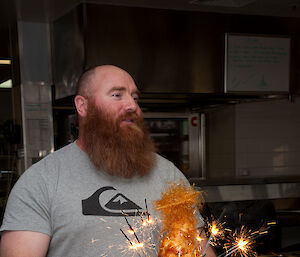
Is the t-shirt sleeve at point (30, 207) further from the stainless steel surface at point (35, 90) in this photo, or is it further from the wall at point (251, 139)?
the wall at point (251, 139)

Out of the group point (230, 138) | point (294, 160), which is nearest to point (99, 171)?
point (230, 138)

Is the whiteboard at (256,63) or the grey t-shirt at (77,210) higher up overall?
the whiteboard at (256,63)

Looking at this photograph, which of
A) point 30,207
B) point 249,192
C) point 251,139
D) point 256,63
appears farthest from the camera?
point 251,139

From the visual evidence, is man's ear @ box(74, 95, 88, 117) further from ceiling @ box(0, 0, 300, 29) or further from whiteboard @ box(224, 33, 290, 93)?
whiteboard @ box(224, 33, 290, 93)

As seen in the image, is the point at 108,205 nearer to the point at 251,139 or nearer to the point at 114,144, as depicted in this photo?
the point at 114,144

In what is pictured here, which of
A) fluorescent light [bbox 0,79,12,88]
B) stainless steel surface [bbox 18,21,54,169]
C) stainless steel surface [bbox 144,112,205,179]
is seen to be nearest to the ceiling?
stainless steel surface [bbox 18,21,54,169]

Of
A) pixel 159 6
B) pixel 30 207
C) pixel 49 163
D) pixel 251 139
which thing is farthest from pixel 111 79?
pixel 251 139

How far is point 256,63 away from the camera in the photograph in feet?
8.76

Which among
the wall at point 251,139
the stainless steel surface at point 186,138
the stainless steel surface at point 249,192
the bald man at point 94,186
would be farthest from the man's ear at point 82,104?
the wall at point 251,139

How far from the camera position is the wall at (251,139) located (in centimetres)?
350

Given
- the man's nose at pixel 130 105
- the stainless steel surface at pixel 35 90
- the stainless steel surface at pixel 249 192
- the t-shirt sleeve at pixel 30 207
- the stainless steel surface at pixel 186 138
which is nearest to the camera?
the t-shirt sleeve at pixel 30 207

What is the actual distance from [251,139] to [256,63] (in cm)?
107

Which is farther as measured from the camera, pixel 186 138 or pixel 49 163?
pixel 186 138

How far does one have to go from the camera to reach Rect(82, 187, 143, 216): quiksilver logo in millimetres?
1019
